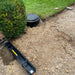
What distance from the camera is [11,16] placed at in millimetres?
2717

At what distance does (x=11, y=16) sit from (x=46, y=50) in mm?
1543

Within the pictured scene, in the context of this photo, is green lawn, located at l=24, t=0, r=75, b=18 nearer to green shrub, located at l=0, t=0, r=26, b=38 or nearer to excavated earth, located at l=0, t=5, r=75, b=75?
excavated earth, located at l=0, t=5, r=75, b=75

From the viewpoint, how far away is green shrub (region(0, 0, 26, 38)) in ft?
8.50

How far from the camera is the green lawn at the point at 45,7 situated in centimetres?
480

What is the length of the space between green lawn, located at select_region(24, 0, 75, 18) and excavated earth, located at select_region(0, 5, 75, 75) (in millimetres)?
1038

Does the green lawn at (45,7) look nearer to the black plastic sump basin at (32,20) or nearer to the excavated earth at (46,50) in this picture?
the black plastic sump basin at (32,20)

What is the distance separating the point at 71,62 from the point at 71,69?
222 millimetres

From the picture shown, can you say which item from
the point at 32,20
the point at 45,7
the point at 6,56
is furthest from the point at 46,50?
the point at 45,7

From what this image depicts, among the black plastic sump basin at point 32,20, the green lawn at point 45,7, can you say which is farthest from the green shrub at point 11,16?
the green lawn at point 45,7

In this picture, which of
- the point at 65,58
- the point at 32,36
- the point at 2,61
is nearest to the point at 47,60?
the point at 65,58

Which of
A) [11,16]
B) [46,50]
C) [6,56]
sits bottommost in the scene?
[6,56]

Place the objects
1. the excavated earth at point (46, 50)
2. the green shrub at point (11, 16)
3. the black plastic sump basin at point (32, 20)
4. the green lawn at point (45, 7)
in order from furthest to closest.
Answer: the green lawn at point (45, 7) → the black plastic sump basin at point (32, 20) → the green shrub at point (11, 16) → the excavated earth at point (46, 50)

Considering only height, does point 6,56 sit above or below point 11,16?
below

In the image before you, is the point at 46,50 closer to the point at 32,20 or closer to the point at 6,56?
the point at 6,56
